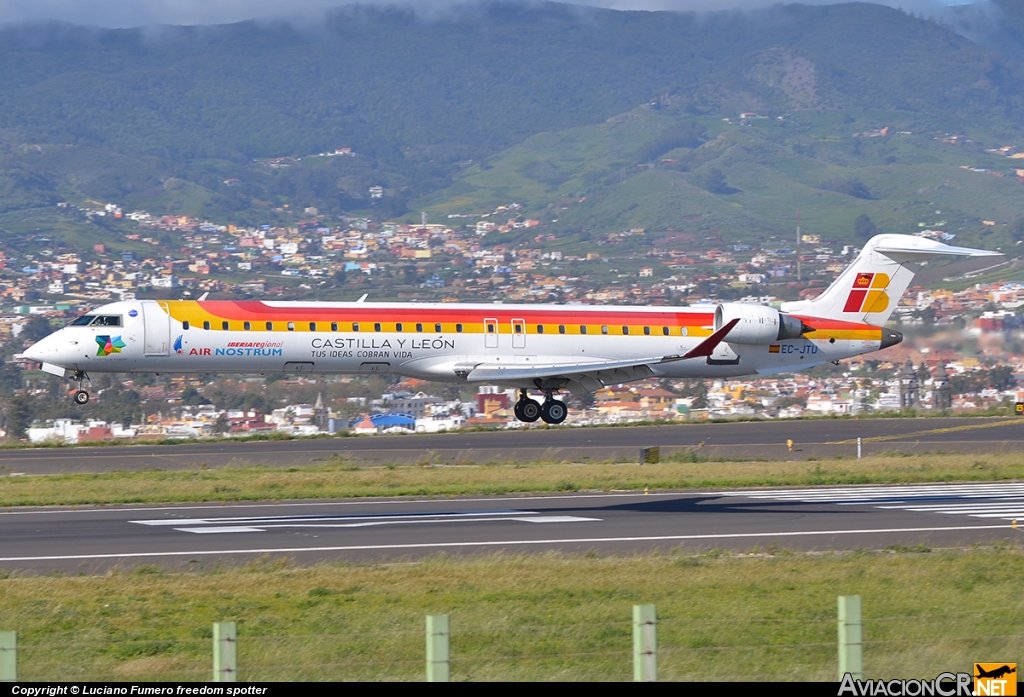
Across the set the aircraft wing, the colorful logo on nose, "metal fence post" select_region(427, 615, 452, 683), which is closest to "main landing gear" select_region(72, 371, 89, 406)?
the colorful logo on nose

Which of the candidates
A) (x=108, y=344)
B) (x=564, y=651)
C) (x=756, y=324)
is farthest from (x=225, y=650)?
(x=756, y=324)

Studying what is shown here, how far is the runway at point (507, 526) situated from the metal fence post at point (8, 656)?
10203 millimetres

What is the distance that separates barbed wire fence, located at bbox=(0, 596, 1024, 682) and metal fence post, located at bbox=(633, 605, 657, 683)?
1140 mm

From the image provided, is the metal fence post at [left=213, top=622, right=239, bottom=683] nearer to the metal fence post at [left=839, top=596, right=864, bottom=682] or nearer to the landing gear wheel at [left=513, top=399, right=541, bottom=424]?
the metal fence post at [left=839, top=596, right=864, bottom=682]

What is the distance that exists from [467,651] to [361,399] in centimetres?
5451

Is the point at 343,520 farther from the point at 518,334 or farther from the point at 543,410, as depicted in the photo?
the point at 543,410

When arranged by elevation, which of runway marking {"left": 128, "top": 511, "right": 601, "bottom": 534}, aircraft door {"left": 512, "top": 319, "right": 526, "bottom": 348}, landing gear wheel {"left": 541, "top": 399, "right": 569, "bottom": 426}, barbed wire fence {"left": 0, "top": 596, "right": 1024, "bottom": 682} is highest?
aircraft door {"left": 512, "top": 319, "right": 526, "bottom": 348}

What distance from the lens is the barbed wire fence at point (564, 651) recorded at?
11766 mm

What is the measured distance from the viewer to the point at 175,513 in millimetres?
26484

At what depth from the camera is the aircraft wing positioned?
1673 inches

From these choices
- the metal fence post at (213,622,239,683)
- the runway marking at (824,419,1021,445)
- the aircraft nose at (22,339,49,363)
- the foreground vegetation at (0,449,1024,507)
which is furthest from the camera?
the runway marking at (824,419,1021,445)

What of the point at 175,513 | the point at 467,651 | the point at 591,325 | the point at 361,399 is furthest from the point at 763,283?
the point at 467,651

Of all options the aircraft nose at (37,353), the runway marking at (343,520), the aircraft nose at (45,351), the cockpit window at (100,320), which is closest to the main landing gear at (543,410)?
the cockpit window at (100,320)

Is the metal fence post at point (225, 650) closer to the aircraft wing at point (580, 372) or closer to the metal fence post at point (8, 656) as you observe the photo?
the metal fence post at point (8, 656)
